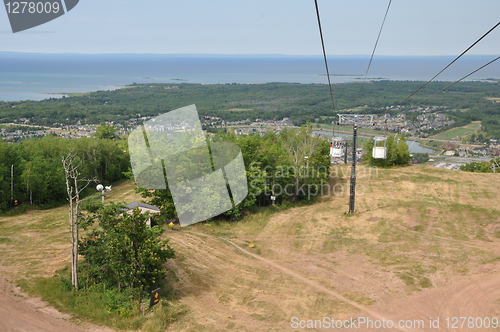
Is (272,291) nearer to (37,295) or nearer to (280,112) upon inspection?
(37,295)

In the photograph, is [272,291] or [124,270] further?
[272,291]

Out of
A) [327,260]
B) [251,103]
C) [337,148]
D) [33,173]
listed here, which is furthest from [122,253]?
[251,103]

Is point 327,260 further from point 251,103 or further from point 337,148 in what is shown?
point 251,103

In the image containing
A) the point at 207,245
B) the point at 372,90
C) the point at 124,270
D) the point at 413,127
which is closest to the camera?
the point at 124,270

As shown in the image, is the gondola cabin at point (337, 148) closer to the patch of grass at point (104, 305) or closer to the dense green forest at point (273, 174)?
the dense green forest at point (273, 174)

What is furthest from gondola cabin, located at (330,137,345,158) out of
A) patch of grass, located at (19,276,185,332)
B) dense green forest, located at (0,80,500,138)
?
dense green forest, located at (0,80,500,138)

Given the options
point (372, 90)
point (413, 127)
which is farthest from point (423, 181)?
point (372, 90)
